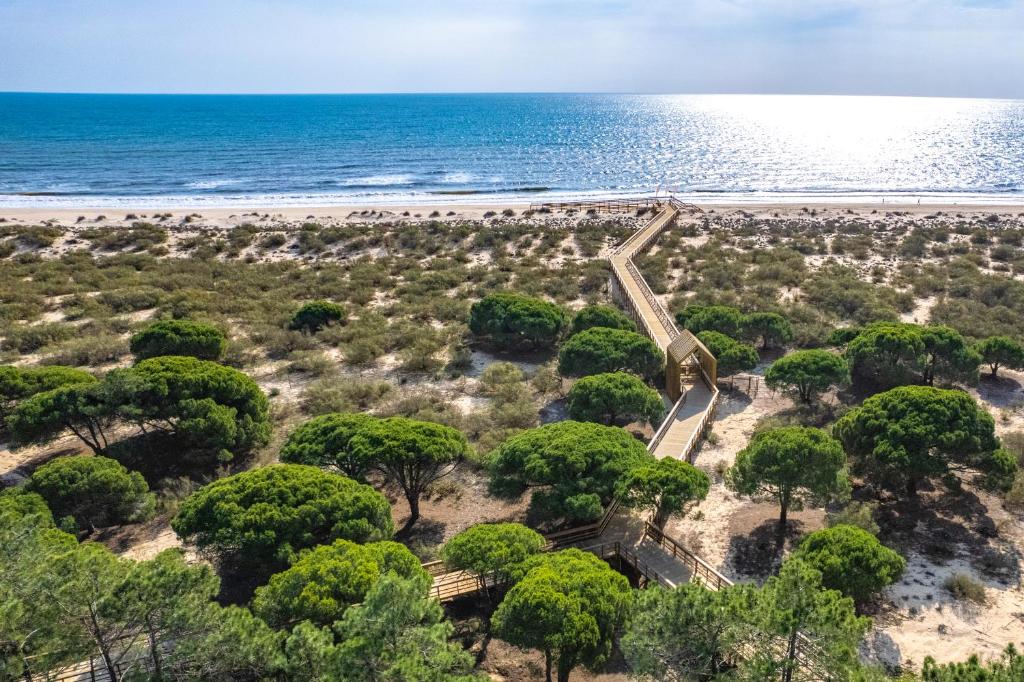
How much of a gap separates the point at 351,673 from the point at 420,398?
1558 cm

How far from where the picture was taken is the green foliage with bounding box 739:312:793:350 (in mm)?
28453

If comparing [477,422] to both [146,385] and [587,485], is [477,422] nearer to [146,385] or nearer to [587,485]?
[587,485]

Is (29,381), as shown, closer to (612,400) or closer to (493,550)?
(493,550)

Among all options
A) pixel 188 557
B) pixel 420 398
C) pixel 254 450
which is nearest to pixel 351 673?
pixel 188 557

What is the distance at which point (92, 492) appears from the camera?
16.5 meters

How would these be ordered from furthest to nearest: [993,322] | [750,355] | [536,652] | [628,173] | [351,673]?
[628,173] < [993,322] < [750,355] < [536,652] < [351,673]

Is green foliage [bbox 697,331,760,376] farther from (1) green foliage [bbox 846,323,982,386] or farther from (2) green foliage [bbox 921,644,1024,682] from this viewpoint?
(2) green foliage [bbox 921,644,1024,682]

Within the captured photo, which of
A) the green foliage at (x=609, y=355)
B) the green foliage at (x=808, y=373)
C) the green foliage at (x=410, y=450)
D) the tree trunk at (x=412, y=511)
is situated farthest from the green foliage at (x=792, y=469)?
the tree trunk at (x=412, y=511)

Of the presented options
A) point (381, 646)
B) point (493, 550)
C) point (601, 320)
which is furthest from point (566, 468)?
point (601, 320)

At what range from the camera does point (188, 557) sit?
16203mm

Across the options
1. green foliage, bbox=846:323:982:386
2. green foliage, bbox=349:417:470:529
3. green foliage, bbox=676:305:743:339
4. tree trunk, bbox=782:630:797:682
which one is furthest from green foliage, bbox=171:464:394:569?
green foliage, bbox=846:323:982:386

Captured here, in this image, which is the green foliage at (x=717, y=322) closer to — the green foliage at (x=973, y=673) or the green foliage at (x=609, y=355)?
the green foliage at (x=609, y=355)

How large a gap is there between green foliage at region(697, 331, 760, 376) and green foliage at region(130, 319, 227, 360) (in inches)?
799

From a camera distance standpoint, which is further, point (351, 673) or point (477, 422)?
point (477, 422)
